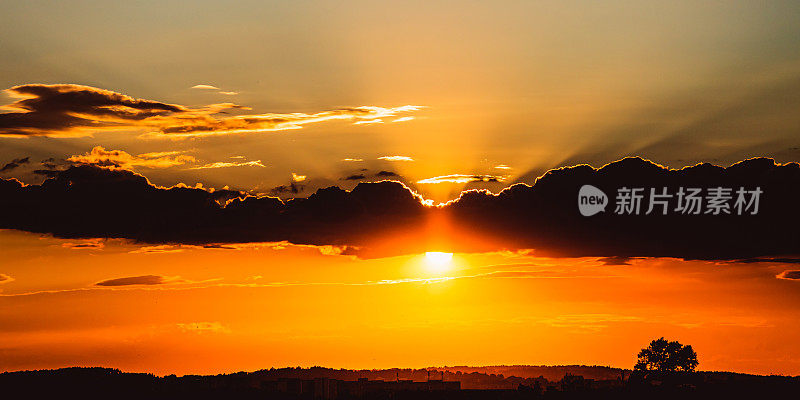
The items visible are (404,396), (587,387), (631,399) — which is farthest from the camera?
(404,396)

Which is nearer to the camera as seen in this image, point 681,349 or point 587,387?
point 681,349

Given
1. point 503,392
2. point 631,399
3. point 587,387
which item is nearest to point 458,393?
point 503,392

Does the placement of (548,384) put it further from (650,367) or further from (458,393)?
(650,367)

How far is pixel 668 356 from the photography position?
161625 millimetres

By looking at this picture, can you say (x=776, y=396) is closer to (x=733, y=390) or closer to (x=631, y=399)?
(x=733, y=390)

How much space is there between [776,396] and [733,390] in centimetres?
1301

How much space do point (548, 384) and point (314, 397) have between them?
165 feet

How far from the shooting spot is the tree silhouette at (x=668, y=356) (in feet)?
526

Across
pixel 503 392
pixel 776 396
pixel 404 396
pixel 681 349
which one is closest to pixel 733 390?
pixel 776 396

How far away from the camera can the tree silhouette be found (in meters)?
160

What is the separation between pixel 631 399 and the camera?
159 meters

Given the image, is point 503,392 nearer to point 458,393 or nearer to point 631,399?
point 458,393

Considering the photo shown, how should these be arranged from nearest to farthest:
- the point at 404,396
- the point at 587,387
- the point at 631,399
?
the point at 631,399
the point at 587,387
the point at 404,396

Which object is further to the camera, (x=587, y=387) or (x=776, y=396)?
(x=587, y=387)
